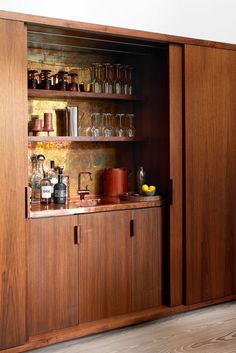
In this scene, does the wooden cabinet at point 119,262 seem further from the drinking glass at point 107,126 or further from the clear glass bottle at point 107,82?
the clear glass bottle at point 107,82

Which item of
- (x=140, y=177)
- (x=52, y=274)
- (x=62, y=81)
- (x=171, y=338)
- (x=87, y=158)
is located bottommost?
(x=171, y=338)

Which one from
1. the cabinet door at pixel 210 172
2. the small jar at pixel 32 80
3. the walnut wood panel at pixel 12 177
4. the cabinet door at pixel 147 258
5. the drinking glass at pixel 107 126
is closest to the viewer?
the walnut wood panel at pixel 12 177

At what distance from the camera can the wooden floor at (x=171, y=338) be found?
3123 millimetres

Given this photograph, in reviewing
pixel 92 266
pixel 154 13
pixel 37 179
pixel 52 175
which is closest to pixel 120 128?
pixel 52 175

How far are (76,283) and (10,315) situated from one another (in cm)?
50

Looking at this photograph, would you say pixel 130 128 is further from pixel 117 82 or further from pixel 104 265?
pixel 104 265

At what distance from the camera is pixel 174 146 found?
3615 mm

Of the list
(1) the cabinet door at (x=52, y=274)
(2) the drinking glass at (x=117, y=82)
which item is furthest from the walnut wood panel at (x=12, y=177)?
(2) the drinking glass at (x=117, y=82)

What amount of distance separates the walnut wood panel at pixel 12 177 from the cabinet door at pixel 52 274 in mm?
109

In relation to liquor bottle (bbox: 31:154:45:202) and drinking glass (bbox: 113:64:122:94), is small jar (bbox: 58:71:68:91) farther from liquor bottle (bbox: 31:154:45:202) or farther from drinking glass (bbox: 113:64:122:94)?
liquor bottle (bbox: 31:154:45:202)

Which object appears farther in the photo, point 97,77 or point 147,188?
point 97,77

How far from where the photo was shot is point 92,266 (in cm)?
335

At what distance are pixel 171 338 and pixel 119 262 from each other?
617 mm

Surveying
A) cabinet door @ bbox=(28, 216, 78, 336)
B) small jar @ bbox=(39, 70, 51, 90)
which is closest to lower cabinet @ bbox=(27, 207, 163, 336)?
cabinet door @ bbox=(28, 216, 78, 336)
